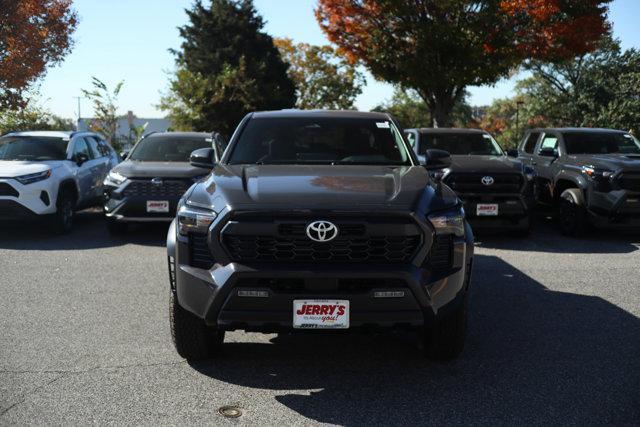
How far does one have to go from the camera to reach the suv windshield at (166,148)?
11344 mm

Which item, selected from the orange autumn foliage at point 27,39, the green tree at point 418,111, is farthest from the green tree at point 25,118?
the green tree at point 418,111

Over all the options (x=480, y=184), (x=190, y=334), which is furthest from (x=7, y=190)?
(x=480, y=184)

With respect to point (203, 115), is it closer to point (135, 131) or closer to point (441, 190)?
point (135, 131)

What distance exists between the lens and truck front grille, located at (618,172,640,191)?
10.1 metres

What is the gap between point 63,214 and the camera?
1079 cm

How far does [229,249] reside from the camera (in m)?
3.97

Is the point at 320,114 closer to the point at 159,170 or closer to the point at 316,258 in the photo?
the point at 316,258

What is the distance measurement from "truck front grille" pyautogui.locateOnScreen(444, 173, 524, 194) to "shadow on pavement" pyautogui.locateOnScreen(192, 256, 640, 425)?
426 centimetres

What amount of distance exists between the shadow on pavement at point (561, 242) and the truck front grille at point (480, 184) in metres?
0.79

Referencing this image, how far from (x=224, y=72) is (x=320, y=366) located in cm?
2953

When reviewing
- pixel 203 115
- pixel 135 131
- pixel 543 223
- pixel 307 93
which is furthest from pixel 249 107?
pixel 543 223

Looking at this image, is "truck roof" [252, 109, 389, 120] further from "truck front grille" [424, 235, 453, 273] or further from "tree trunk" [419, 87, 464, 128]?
"tree trunk" [419, 87, 464, 128]

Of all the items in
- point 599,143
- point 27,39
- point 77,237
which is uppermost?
point 27,39

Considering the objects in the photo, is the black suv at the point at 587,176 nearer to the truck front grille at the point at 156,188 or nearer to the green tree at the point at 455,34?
the truck front grille at the point at 156,188
